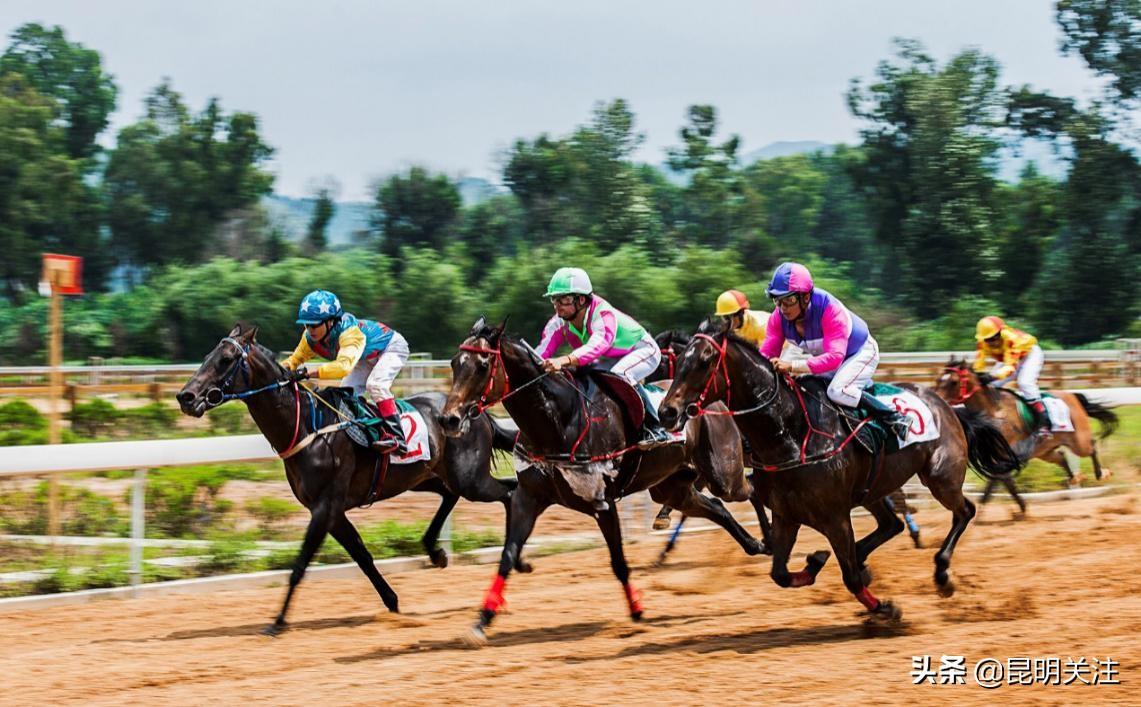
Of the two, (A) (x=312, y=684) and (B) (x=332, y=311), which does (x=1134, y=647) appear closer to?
(A) (x=312, y=684)

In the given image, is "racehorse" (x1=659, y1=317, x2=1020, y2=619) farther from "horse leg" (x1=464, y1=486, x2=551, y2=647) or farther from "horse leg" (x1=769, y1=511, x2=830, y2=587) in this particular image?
"horse leg" (x1=464, y1=486, x2=551, y2=647)

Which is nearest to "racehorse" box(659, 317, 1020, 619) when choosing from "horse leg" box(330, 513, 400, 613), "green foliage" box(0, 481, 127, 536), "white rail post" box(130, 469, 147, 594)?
"horse leg" box(330, 513, 400, 613)

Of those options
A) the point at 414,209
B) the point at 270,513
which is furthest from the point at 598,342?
the point at 414,209

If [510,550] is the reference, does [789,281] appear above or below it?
above

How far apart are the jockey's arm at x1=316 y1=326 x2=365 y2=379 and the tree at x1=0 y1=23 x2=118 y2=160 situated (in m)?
49.4

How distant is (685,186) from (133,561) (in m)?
39.1

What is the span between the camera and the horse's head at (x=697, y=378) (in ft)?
21.2

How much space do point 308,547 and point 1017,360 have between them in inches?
284

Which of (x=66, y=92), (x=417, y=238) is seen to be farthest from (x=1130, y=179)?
(x=66, y=92)

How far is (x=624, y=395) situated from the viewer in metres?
7.81

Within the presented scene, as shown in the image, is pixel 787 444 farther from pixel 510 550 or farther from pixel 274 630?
pixel 274 630

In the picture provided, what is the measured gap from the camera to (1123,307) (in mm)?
36312

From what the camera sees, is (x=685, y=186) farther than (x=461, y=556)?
Yes

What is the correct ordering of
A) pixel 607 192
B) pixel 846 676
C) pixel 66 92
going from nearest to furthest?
pixel 846 676, pixel 607 192, pixel 66 92
